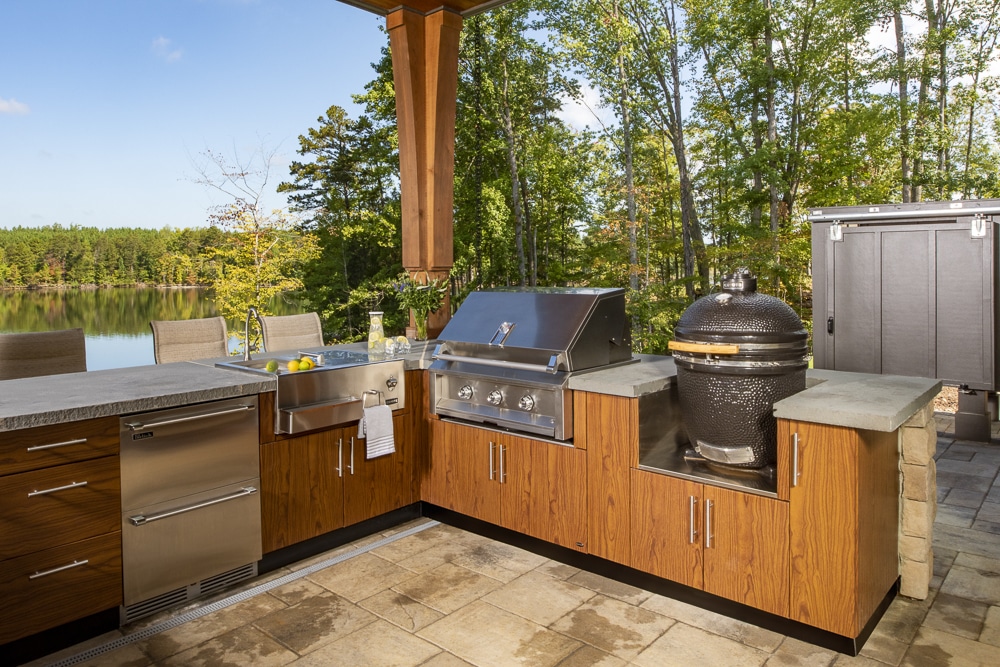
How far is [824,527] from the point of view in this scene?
211 centimetres

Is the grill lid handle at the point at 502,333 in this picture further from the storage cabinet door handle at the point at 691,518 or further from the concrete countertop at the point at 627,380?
the storage cabinet door handle at the point at 691,518

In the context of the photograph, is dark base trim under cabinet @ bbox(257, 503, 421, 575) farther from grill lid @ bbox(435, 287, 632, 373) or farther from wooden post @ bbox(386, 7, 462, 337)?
wooden post @ bbox(386, 7, 462, 337)

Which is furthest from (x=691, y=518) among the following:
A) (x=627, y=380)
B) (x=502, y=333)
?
(x=502, y=333)

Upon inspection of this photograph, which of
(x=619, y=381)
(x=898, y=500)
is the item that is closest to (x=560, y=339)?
(x=619, y=381)

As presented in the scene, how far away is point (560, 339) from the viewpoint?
2816 mm

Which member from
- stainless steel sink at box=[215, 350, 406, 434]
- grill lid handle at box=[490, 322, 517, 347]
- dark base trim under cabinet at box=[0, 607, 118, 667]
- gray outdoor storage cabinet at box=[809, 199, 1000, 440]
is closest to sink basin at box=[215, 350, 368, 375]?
stainless steel sink at box=[215, 350, 406, 434]

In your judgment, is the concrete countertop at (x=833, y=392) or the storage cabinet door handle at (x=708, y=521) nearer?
the concrete countertop at (x=833, y=392)

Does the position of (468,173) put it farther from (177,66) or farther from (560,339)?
(560,339)

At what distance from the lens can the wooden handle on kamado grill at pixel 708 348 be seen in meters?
2.24

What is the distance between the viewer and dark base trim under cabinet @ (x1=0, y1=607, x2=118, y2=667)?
2109 millimetres

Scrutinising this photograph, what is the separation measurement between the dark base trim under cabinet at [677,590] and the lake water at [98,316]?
425 cm

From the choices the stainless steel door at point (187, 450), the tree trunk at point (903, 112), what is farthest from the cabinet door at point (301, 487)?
the tree trunk at point (903, 112)

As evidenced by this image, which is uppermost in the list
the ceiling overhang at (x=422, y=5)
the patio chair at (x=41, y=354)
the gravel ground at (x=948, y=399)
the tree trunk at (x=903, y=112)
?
the tree trunk at (x=903, y=112)

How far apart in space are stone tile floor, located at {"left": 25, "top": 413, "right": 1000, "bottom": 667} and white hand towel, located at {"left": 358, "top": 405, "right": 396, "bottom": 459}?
0.47 meters
